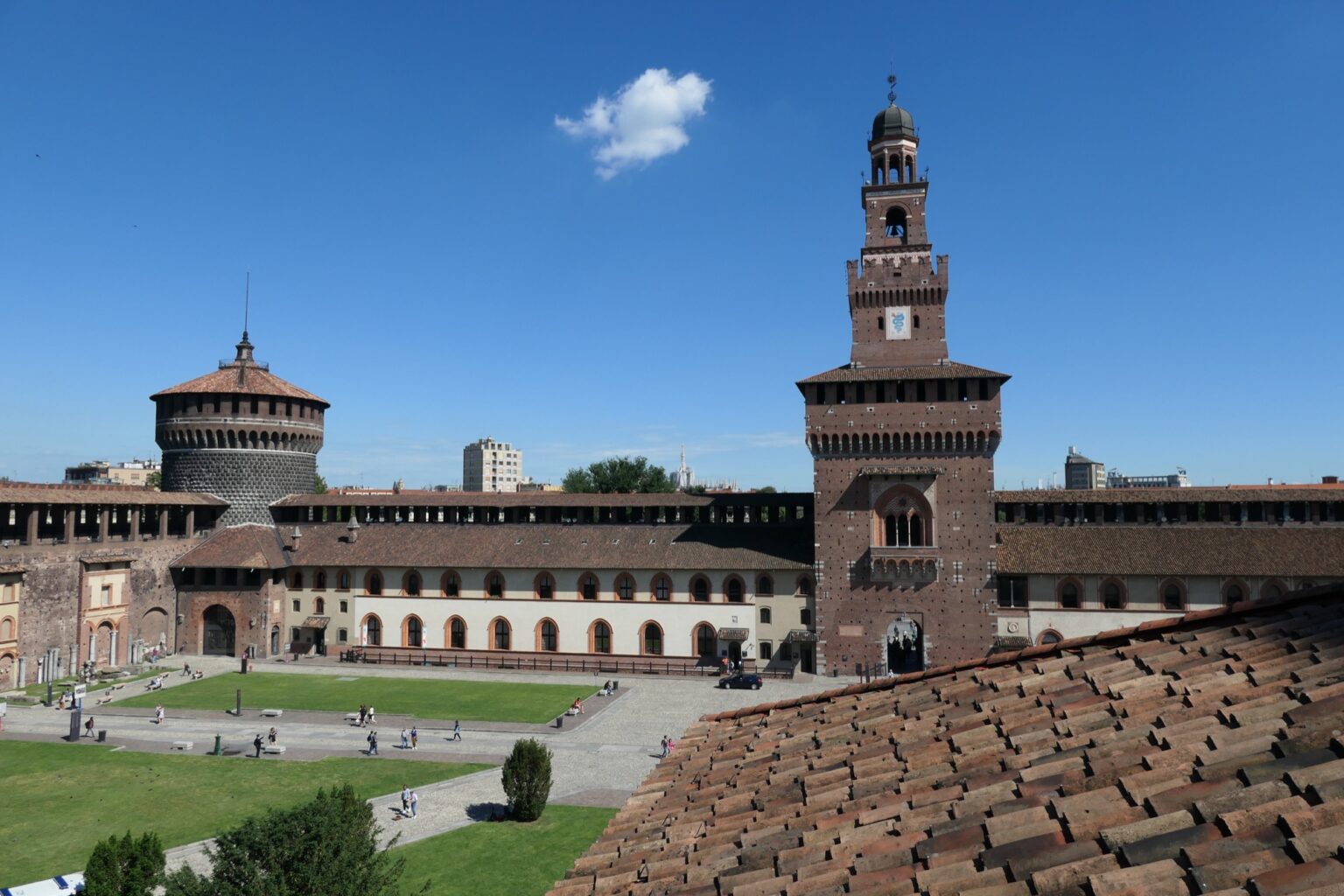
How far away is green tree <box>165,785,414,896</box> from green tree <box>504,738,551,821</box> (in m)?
10.5

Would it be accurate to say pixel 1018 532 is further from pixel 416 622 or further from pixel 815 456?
pixel 416 622

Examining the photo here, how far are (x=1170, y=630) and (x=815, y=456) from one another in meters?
42.4

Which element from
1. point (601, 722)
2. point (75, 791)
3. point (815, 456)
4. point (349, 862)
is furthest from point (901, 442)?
point (75, 791)

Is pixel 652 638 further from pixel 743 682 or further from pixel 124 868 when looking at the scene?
pixel 124 868

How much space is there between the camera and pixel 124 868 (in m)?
18.2

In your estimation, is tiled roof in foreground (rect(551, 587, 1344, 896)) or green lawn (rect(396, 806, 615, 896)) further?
green lawn (rect(396, 806, 615, 896))

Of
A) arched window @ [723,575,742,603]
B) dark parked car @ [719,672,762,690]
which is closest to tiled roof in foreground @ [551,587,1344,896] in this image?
dark parked car @ [719,672,762,690]

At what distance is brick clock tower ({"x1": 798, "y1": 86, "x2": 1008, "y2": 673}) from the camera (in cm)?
4891

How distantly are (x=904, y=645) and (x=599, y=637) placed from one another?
66.8ft

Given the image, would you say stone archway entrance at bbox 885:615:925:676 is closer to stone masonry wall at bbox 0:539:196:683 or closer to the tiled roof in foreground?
the tiled roof in foreground

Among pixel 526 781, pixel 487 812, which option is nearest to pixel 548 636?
pixel 487 812

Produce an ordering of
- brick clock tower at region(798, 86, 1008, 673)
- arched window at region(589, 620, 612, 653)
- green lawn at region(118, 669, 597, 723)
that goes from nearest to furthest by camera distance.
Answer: green lawn at region(118, 669, 597, 723) → brick clock tower at region(798, 86, 1008, 673) → arched window at region(589, 620, 612, 653)

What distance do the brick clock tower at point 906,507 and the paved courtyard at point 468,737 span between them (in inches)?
217

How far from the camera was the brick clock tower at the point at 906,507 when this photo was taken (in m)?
48.9
